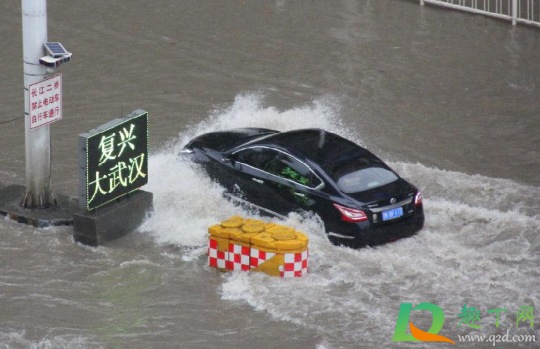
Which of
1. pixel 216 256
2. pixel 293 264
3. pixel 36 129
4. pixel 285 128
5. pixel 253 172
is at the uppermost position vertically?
pixel 36 129

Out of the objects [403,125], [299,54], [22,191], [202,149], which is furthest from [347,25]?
[22,191]

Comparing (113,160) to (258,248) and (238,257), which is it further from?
(258,248)

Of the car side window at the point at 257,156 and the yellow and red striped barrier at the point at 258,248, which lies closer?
the yellow and red striped barrier at the point at 258,248

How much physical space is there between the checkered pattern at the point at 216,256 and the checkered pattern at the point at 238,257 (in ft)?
0.26

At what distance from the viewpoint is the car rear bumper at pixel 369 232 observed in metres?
12.1

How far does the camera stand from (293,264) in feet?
37.3

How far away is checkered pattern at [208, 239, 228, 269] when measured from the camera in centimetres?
1170

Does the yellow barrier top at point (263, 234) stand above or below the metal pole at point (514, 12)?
below

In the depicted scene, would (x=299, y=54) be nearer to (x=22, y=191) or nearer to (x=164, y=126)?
(x=164, y=126)

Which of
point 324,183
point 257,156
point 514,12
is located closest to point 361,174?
point 324,183
